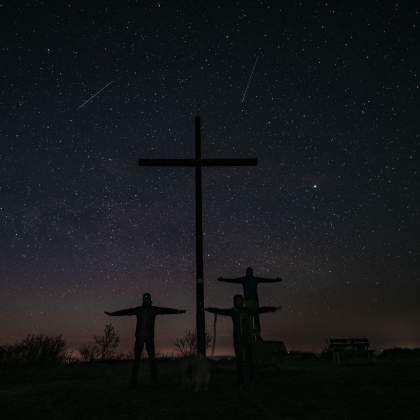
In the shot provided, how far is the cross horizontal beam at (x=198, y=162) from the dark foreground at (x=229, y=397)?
5458 mm

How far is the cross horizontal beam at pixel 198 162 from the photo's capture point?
1044cm

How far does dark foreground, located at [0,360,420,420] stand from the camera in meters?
5.66

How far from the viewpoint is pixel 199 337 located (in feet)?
29.3

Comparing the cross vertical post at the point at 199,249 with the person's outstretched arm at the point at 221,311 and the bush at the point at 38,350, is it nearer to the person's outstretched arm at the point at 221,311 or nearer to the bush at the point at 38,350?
the person's outstretched arm at the point at 221,311

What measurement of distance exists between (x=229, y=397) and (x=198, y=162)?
597 centimetres

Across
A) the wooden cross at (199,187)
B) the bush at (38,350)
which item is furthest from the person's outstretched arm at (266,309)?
the bush at (38,350)

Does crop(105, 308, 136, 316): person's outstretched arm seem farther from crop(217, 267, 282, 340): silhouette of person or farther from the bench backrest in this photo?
the bench backrest

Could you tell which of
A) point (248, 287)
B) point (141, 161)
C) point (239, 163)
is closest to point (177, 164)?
point (141, 161)

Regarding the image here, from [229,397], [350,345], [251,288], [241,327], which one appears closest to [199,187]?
[251,288]

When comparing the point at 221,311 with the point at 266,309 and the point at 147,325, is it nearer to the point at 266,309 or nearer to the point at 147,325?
the point at 266,309

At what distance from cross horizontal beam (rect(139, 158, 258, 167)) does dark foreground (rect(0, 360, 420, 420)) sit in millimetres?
5458

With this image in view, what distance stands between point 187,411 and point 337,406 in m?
2.36

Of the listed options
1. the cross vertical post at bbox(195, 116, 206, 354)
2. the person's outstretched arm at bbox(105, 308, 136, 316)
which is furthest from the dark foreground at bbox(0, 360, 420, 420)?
the person's outstretched arm at bbox(105, 308, 136, 316)

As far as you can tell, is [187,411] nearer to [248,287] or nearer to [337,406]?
[337,406]
